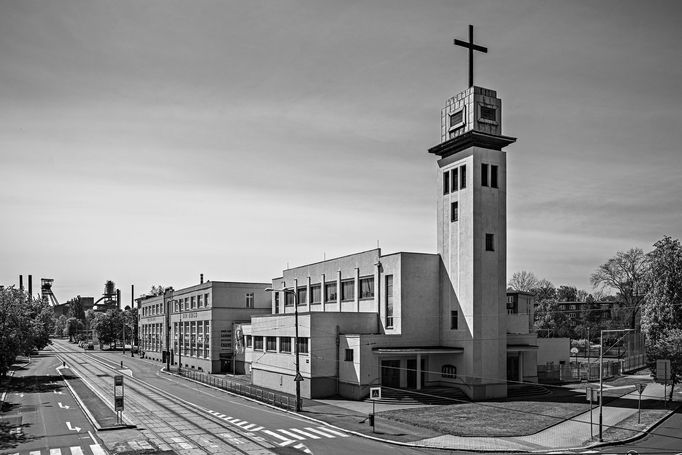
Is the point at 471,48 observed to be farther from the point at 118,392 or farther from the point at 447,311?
the point at 118,392

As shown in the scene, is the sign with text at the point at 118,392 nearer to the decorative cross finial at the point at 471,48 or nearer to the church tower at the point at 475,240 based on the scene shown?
the church tower at the point at 475,240

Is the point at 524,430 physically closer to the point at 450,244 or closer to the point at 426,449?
the point at 426,449

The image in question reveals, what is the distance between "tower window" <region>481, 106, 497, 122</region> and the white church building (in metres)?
0.11

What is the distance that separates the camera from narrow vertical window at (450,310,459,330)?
185 ft

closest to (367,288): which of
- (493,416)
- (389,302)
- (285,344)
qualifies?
(389,302)

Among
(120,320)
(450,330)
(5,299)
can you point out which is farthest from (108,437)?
(120,320)

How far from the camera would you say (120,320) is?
155625 mm

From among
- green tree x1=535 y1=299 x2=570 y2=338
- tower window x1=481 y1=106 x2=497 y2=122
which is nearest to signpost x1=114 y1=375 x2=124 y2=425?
tower window x1=481 y1=106 x2=497 y2=122

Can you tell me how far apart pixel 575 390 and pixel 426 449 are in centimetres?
3013

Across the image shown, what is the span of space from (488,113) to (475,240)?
12560mm

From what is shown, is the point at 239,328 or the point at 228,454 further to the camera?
the point at 239,328

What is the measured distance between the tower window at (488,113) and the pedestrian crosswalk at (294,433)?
32696mm

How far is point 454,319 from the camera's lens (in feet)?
186

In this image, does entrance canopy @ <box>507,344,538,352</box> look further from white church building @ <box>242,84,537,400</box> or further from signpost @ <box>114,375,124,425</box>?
signpost @ <box>114,375,124,425</box>
